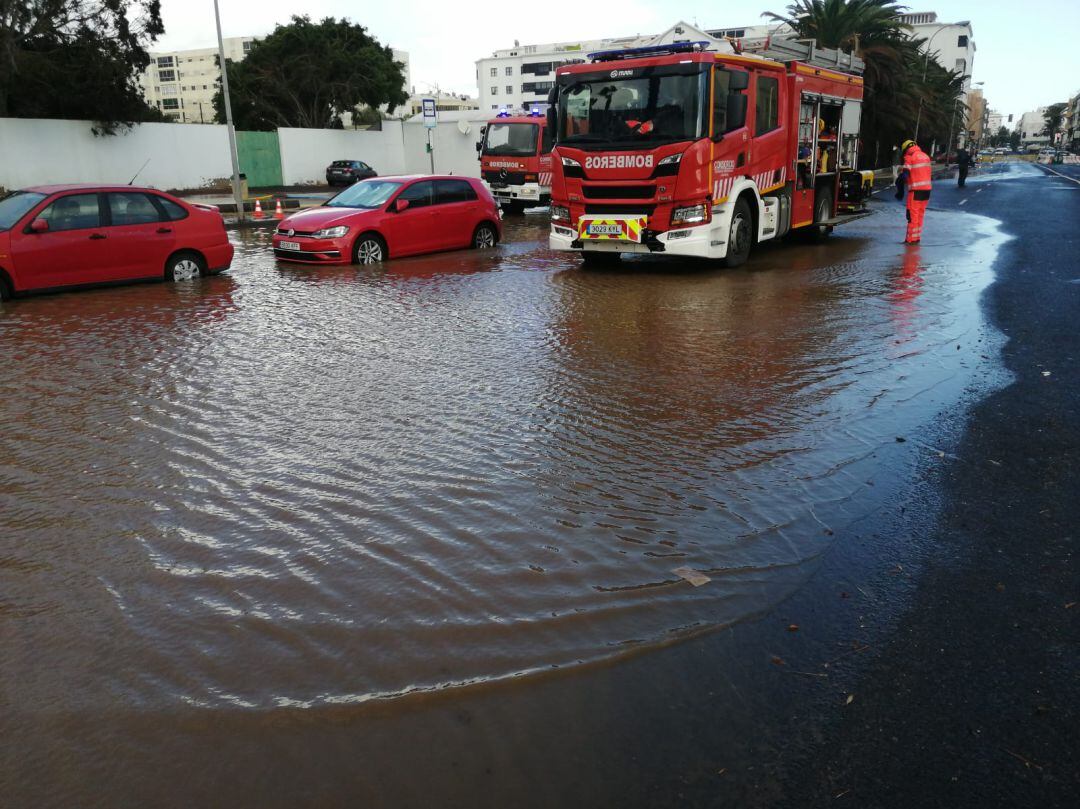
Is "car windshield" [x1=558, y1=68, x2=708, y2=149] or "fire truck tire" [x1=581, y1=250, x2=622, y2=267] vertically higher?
"car windshield" [x1=558, y1=68, x2=708, y2=149]

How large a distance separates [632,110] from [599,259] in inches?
123

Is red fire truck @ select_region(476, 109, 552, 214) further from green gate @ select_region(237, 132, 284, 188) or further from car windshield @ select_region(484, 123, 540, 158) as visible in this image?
green gate @ select_region(237, 132, 284, 188)

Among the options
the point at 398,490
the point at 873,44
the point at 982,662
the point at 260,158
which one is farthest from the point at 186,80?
the point at 982,662

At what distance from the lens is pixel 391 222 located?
588 inches

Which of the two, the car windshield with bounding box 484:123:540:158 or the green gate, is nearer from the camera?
the car windshield with bounding box 484:123:540:158

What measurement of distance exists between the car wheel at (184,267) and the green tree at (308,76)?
4215 centimetres

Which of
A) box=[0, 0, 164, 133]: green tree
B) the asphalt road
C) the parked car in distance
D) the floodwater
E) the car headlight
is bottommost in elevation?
the asphalt road

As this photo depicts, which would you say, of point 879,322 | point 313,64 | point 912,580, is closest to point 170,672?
point 912,580

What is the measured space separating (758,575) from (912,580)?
2.23 feet

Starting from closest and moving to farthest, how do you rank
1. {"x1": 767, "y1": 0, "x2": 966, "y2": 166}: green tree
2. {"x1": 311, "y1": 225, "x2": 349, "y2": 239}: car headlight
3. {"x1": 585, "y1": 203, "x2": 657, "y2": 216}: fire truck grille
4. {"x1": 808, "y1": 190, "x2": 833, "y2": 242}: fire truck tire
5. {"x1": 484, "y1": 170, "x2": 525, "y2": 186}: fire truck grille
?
{"x1": 585, "y1": 203, "x2": 657, "y2": 216}: fire truck grille → {"x1": 311, "y1": 225, "x2": 349, "y2": 239}: car headlight → {"x1": 808, "y1": 190, "x2": 833, "y2": 242}: fire truck tire → {"x1": 484, "y1": 170, "x2": 525, "y2": 186}: fire truck grille → {"x1": 767, "y1": 0, "x2": 966, "y2": 166}: green tree

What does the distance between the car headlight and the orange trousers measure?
10.1m

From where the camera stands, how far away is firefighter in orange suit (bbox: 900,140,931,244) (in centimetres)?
1513

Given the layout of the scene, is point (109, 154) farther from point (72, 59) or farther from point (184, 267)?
point (184, 267)

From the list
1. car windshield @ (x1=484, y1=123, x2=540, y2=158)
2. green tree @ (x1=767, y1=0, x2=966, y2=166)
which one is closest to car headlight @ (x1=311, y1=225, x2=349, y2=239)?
car windshield @ (x1=484, y1=123, x2=540, y2=158)
